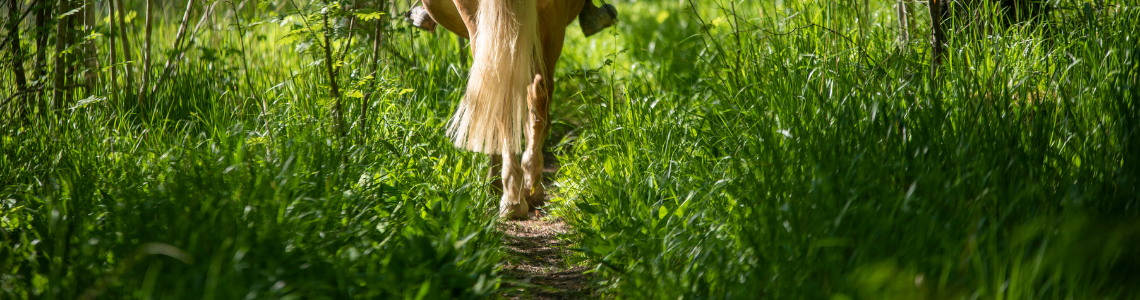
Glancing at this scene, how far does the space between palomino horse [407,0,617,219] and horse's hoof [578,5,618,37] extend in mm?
302

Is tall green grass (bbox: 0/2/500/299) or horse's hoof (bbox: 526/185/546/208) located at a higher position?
tall green grass (bbox: 0/2/500/299)

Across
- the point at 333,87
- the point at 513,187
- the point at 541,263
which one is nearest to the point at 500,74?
the point at 513,187

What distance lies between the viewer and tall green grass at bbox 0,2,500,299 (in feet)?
5.24

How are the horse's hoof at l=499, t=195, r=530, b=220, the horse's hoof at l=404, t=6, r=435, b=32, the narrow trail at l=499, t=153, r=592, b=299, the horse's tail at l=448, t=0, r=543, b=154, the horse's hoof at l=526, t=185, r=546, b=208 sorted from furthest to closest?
the horse's hoof at l=404, t=6, r=435, b=32 → the horse's hoof at l=526, t=185, r=546, b=208 → the horse's hoof at l=499, t=195, r=530, b=220 → the horse's tail at l=448, t=0, r=543, b=154 → the narrow trail at l=499, t=153, r=592, b=299

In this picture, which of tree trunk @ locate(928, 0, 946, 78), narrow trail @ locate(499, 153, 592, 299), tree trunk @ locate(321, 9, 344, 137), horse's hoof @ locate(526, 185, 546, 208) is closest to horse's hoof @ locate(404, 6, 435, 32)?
tree trunk @ locate(321, 9, 344, 137)

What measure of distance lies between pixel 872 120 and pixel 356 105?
225 centimetres

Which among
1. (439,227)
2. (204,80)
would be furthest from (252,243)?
(204,80)

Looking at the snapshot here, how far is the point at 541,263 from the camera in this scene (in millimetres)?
2570

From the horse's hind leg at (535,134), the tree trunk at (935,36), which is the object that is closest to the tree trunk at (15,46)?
the horse's hind leg at (535,134)

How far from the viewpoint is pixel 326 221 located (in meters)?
1.99

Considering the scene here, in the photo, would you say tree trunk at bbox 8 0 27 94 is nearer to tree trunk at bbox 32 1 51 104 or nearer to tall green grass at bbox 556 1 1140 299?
tree trunk at bbox 32 1 51 104

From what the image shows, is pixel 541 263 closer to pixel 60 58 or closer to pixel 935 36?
pixel 935 36

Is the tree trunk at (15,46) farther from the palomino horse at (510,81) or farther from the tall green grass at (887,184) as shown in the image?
the tall green grass at (887,184)

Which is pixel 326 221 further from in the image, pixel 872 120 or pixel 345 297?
pixel 872 120
